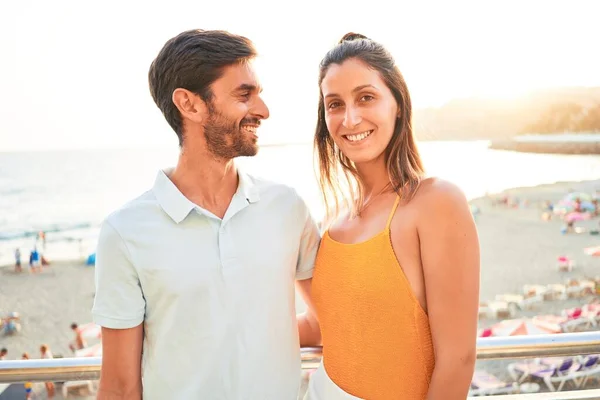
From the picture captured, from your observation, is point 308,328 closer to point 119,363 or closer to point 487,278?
point 119,363

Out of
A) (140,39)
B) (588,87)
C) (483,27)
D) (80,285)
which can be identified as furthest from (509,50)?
(80,285)

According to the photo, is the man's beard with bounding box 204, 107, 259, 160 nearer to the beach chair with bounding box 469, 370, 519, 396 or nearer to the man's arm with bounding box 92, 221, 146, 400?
the man's arm with bounding box 92, 221, 146, 400

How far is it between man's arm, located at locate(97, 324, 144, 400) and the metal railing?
0.13 feet

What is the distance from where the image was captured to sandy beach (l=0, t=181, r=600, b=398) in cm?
1512

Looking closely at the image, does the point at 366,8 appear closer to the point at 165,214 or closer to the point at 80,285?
the point at 80,285

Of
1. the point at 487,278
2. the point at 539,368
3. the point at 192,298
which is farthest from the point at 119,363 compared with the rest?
the point at 487,278

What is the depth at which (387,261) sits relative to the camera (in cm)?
166

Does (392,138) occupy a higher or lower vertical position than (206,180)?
higher

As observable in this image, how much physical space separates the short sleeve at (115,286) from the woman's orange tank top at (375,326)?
2.21 ft

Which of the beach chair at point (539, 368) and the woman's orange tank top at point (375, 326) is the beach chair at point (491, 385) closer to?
the beach chair at point (539, 368)

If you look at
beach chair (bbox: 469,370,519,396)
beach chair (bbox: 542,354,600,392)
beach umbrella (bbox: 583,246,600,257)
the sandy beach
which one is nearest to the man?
beach chair (bbox: 469,370,519,396)

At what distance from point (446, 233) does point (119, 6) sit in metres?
44.9

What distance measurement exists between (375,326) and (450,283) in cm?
32

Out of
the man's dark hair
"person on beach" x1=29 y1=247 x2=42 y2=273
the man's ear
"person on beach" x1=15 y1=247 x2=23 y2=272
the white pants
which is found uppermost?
the man's dark hair
